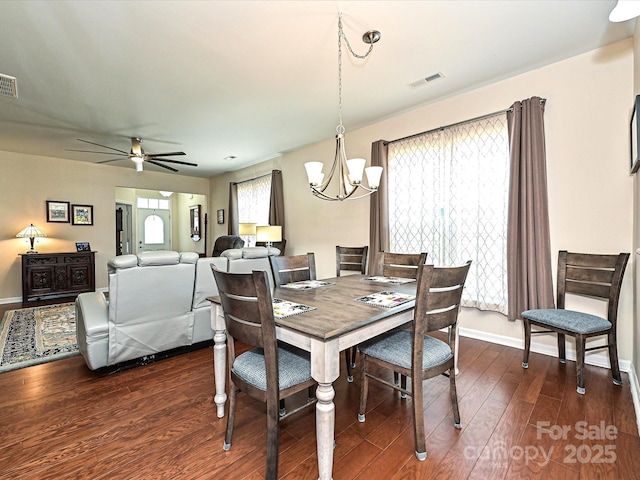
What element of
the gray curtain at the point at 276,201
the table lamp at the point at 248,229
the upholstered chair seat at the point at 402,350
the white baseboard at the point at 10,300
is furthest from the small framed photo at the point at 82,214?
the upholstered chair seat at the point at 402,350

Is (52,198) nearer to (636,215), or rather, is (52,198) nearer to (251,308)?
(251,308)

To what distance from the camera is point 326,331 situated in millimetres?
1240

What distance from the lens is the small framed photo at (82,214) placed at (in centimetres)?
577

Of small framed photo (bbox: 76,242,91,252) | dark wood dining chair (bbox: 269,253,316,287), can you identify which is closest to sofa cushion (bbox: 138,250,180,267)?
dark wood dining chair (bbox: 269,253,316,287)

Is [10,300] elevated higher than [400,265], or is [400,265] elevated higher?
[400,265]

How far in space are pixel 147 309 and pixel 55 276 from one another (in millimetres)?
4106

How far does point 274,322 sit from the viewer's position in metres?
1.30

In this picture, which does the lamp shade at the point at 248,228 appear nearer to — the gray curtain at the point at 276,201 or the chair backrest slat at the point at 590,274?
the gray curtain at the point at 276,201

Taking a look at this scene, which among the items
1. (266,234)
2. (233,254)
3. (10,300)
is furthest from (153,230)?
(233,254)

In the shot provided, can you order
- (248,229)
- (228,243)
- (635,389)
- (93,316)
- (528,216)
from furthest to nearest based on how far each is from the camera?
1. (228,243)
2. (248,229)
3. (528,216)
4. (93,316)
5. (635,389)

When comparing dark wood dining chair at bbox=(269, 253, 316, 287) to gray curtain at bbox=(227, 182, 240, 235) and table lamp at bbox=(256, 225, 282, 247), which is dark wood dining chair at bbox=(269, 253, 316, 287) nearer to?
table lamp at bbox=(256, 225, 282, 247)

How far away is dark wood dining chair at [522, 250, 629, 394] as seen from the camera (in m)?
2.06

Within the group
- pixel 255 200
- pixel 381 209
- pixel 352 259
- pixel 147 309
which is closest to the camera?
pixel 147 309

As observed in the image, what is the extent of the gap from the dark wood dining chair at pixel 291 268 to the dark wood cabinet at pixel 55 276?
192 inches
